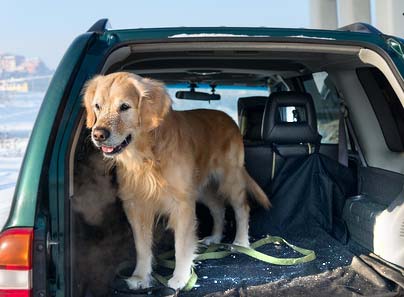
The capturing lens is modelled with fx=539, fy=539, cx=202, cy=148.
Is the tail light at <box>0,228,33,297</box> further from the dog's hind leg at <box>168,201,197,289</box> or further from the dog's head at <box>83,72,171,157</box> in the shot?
the dog's hind leg at <box>168,201,197,289</box>

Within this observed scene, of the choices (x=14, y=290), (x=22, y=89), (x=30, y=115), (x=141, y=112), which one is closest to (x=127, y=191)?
(x=141, y=112)

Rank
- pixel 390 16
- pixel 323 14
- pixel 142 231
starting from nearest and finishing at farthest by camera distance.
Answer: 1. pixel 142 231
2. pixel 390 16
3. pixel 323 14

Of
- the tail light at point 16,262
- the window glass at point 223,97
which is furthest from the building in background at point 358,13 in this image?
the tail light at point 16,262

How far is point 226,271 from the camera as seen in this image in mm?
3203

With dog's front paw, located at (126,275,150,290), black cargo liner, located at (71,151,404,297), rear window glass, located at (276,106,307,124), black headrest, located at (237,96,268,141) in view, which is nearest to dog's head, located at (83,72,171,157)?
black cargo liner, located at (71,151,404,297)

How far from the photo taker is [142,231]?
3338 millimetres

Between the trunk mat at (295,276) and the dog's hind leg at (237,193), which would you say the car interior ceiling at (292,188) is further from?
the dog's hind leg at (237,193)

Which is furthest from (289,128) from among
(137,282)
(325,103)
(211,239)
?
(137,282)

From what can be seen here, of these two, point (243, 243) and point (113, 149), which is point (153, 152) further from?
point (243, 243)

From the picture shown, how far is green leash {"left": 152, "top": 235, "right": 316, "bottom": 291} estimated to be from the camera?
128 inches

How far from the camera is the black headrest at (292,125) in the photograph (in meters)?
3.99

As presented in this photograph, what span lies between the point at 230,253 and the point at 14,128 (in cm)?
1027

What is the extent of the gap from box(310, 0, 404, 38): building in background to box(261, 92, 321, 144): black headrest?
6.81m

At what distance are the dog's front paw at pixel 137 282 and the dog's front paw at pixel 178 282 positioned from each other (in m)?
0.14
